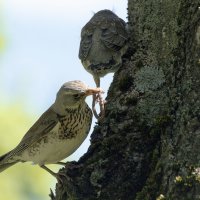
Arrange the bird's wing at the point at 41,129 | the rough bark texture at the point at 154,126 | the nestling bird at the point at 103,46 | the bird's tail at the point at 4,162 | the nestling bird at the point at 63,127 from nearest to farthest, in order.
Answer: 1. the rough bark texture at the point at 154,126
2. the nestling bird at the point at 63,127
3. the bird's wing at the point at 41,129
4. the bird's tail at the point at 4,162
5. the nestling bird at the point at 103,46

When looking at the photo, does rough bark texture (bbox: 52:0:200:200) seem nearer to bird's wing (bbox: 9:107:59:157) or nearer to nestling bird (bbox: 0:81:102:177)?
nestling bird (bbox: 0:81:102:177)

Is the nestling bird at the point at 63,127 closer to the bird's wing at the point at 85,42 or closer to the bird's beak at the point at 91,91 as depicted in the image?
the bird's beak at the point at 91,91

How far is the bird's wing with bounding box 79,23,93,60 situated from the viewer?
8797 mm

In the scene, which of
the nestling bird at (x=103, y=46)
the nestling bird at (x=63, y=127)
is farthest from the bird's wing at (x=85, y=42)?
the nestling bird at (x=63, y=127)

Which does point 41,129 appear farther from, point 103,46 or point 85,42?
point 85,42

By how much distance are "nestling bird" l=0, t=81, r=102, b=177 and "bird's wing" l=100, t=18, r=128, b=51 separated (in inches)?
44.6

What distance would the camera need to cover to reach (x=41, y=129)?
7.27 m

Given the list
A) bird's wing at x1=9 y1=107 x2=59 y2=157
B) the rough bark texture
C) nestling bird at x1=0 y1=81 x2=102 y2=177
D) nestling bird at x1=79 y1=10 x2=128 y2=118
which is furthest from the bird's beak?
nestling bird at x1=79 y1=10 x2=128 y2=118

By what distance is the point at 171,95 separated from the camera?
5.87 m

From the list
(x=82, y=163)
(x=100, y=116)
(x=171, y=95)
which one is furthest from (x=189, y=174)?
(x=100, y=116)

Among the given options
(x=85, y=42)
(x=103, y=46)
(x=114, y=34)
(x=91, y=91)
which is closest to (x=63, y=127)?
(x=91, y=91)

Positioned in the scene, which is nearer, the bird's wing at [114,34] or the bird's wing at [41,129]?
the bird's wing at [41,129]

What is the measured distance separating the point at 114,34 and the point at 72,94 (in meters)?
1.87

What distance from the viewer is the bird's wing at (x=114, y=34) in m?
8.12
